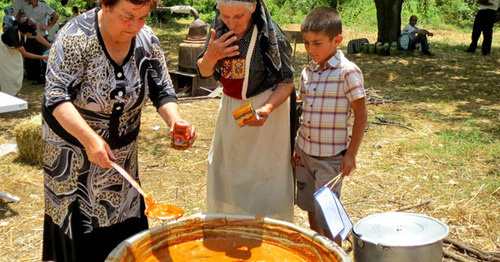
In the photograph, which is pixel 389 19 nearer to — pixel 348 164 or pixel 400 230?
pixel 348 164

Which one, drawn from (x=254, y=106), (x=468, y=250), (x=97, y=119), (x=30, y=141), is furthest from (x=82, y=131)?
(x=30, y=141)

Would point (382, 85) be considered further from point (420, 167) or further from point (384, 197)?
point (384, 197)

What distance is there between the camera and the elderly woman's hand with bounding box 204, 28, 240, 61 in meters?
2.61

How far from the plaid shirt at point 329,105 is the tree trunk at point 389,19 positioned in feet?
33.1

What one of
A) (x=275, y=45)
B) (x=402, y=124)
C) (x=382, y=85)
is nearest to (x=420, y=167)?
(x=402, y=124)

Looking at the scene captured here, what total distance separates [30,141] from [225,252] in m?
3.38

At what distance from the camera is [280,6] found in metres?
19.7

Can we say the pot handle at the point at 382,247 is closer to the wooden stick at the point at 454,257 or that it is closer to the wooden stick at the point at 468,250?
the wooden stick at the point at 454,257

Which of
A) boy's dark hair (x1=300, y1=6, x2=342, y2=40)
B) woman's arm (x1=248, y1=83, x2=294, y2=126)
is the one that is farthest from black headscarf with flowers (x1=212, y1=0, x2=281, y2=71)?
boy's dark hair (x1=300, y1=6, x2=342, y2=40)

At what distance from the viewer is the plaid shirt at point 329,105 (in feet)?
9.12

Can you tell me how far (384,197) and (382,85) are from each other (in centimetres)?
488

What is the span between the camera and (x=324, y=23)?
2.73m

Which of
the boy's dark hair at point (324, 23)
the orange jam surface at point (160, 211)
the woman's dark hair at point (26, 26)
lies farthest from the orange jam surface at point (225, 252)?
the woman's dark hair at point (26, 26)

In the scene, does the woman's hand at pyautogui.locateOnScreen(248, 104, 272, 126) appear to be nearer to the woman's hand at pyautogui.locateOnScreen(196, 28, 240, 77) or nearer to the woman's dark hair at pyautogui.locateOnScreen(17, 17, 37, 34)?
the woman's hand at pyautogui.locateOnScreen(196, 28, 240, 77)
